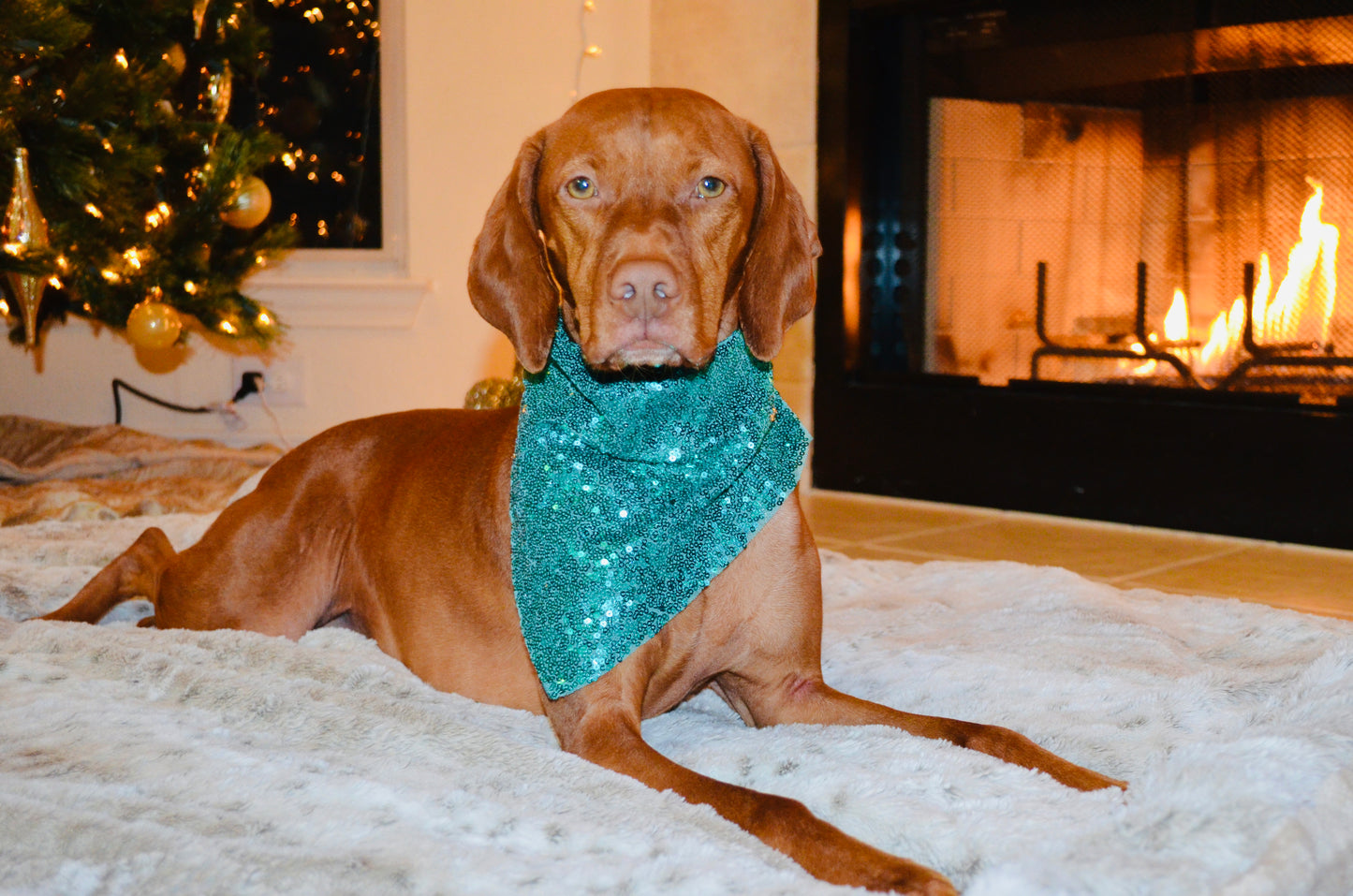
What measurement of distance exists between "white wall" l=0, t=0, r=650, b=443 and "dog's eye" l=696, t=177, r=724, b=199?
3.41 metres

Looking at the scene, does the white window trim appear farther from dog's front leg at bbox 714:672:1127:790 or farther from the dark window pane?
dog's front leg at bbox 714:672:1127:790

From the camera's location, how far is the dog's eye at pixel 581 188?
6.19ft

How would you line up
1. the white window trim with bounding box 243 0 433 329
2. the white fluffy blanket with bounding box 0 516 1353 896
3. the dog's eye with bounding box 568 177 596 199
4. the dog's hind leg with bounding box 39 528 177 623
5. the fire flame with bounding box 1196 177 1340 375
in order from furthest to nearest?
the white window trim with bounding box 243 0 433 329 < the fire flame with bounding box 1196 177 1340 375 < the dog's hind leg with bounding box 39 528 177 623 < the dog's eye with bounding box 568 177 596 199 < the white fluffy blanket with bounding box 0 516 1353 896

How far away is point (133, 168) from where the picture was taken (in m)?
4.29

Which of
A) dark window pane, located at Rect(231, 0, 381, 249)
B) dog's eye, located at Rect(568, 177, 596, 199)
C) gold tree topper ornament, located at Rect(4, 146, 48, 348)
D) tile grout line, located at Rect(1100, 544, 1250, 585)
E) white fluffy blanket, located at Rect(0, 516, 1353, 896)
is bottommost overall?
tile grout line, located at Rect(1100, 544, 1250, 585)

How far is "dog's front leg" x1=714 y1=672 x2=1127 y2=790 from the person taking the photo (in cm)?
179

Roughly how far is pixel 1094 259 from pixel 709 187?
9.48 feet

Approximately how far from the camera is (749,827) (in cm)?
155

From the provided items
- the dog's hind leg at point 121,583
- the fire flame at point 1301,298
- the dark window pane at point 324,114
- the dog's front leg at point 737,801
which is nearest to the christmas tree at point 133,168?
the dark window pane at point 324,114

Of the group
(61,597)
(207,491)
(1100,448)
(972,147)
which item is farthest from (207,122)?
(1100,448)

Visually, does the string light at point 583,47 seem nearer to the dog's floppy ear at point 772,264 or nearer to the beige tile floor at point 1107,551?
the beige tile floor at point 1107,551

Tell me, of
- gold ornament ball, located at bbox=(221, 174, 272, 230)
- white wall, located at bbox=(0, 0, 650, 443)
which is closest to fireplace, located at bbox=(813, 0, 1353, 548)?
white wall, located at bbox=(0, 0, 650, 443)

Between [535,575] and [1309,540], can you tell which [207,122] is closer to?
[535,575]

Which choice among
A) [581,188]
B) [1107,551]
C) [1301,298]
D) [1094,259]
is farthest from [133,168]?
[1301,298]
